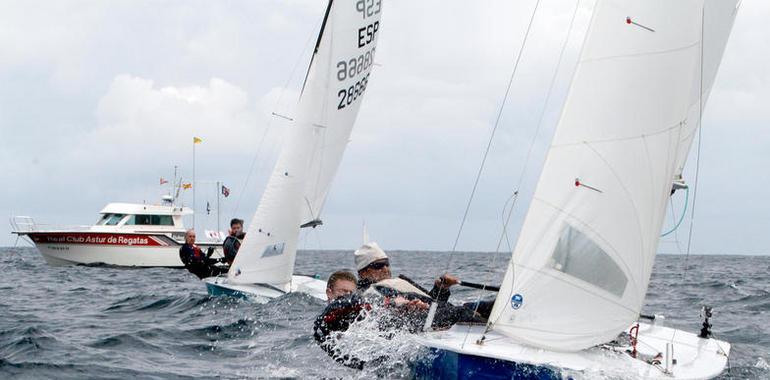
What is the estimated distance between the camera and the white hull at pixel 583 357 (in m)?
5.47

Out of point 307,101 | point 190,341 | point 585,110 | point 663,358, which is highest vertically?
point 307,101

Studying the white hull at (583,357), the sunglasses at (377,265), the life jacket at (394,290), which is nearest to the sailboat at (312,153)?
the sunglasses at (377,265)

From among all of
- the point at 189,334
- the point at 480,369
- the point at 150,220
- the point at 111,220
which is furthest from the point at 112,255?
the point at 480,369

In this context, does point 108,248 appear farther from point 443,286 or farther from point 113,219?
point 443,286

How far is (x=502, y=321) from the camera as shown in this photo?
237 inches

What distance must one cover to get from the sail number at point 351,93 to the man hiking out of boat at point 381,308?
7563 millimetres

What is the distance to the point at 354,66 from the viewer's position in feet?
47.3

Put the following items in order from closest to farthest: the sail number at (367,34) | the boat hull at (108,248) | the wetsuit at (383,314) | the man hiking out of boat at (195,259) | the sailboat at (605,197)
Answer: the sailboat at (605,197) < the wetsuit at (383,314) < the sail number at (367,34) < the man hiking out of boat at (195,259) < the boat hull at (108,248)

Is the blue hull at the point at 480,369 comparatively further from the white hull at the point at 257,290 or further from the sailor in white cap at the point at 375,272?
the white hull at the point at 257,290

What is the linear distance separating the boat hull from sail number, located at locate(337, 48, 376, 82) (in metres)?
15.6

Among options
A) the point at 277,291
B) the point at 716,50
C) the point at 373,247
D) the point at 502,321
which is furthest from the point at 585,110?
the point at 277,291

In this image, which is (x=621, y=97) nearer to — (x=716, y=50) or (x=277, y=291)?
(x=716, y=50)

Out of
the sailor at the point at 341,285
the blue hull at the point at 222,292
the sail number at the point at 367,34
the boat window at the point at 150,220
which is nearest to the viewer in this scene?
the sailor at the point at 341,285

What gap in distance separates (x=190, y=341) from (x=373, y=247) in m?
3.54
